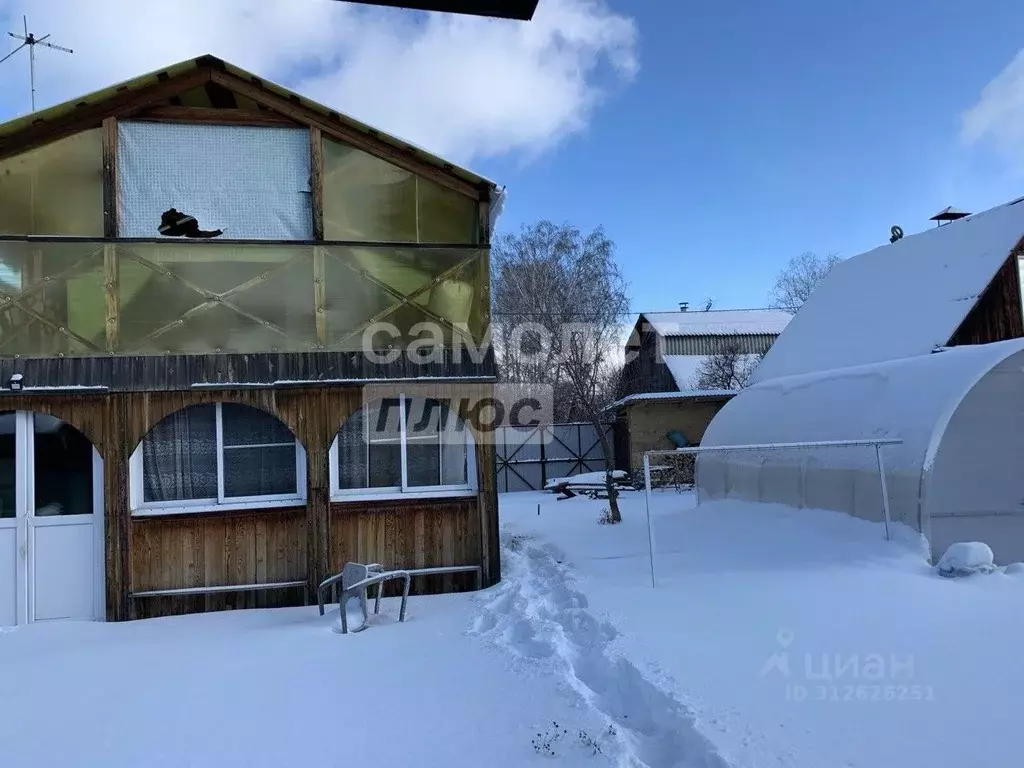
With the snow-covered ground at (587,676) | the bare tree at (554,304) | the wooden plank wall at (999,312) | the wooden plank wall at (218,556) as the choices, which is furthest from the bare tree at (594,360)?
the snow-covered ground at (587,676)

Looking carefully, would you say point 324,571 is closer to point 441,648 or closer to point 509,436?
point 441,648

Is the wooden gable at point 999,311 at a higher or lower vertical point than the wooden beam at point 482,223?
lower

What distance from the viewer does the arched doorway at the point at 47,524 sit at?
26.3 feet

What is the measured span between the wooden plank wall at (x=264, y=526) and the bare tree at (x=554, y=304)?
21151 millimetres

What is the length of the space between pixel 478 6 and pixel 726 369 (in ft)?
86.9

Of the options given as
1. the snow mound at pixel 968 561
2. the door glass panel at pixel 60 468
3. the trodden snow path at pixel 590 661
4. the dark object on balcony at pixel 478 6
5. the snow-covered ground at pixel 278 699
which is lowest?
the snow-covered ground at pixel 278 699

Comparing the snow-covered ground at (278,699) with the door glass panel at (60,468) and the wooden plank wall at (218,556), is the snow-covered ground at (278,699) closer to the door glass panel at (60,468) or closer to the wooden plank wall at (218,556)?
the wooden plank wall at (218,556)

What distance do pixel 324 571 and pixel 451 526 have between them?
1.63 m

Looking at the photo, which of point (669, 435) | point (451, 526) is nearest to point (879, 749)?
point (451, 526)

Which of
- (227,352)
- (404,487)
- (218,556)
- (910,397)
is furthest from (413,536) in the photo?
(910,397)

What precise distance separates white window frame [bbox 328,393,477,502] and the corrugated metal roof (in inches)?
121

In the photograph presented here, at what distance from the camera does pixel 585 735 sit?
168 inches

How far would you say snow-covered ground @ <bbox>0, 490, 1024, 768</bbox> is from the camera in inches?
159

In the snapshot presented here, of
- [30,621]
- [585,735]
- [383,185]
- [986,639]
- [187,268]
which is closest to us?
[585,735]
